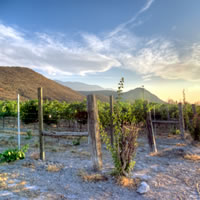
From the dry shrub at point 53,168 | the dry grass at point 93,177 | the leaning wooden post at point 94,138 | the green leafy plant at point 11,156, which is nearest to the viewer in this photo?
the dry grass at point 93,177

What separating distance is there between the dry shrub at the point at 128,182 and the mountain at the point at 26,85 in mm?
38658

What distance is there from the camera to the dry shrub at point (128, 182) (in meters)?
3.28

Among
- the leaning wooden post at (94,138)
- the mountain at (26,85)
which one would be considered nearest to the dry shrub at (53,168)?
the leaning wooden post at (94,138)

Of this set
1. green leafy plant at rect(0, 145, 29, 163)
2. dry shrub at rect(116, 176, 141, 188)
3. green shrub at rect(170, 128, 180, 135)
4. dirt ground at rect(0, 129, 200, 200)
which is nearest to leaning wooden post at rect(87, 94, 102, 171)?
dirt ground at rect(0, 129, 200, 200)

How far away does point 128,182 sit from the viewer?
3357 millimetres

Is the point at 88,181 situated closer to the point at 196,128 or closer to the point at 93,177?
the point at 93,177

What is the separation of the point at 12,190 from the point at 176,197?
8.92 feet

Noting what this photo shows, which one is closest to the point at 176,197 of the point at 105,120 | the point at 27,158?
the point at 27,158

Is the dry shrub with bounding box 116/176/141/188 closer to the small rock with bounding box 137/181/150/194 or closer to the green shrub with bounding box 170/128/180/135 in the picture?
the small rock with bounding box 137/181/150/194

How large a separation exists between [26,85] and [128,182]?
169ft

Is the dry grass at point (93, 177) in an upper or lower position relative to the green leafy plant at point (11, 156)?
lower

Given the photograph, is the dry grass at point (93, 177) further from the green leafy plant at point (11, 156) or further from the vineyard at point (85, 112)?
the vineyard at point (85, 112)

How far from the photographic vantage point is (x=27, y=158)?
507 cm

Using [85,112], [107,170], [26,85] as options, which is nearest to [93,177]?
[107,170]
